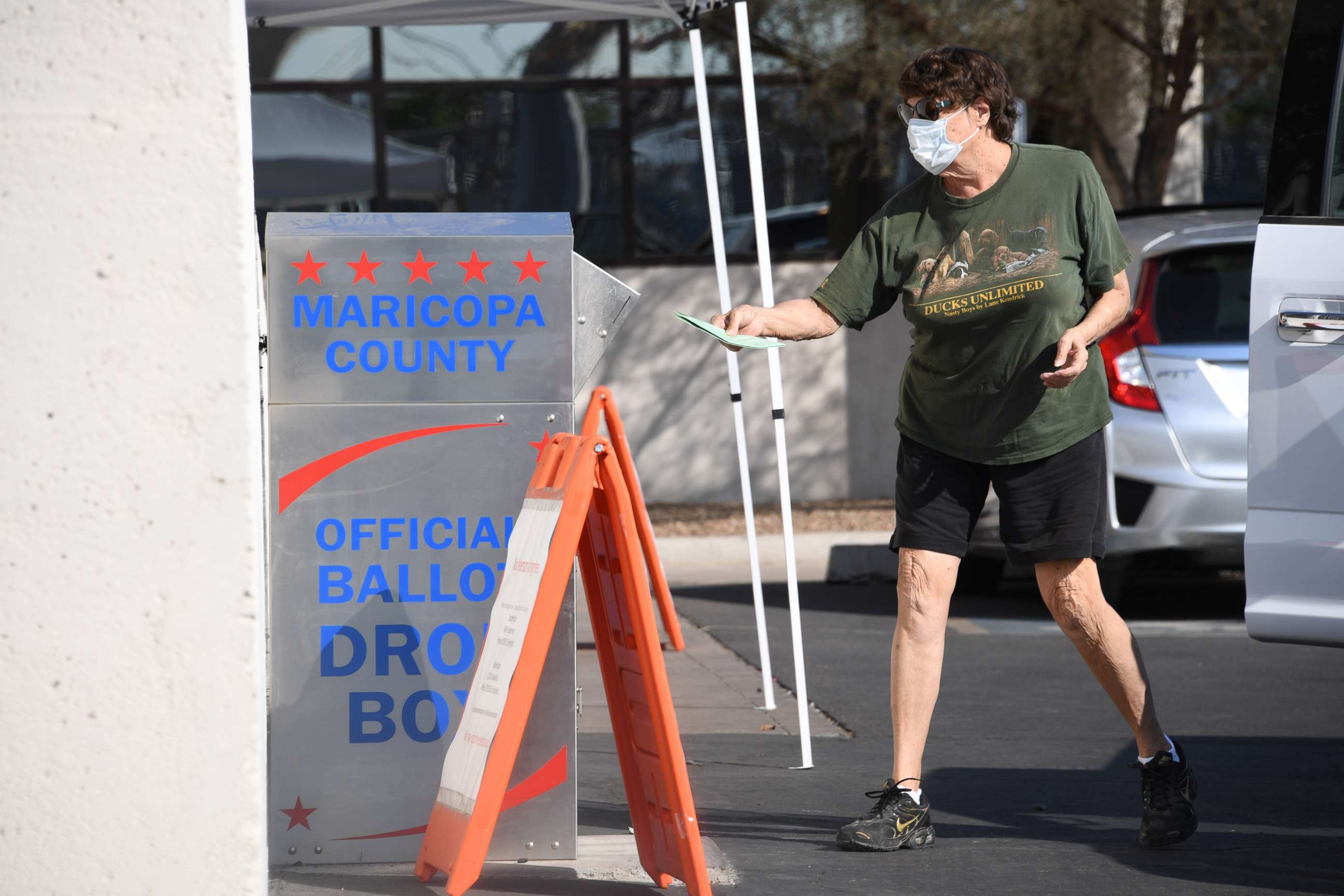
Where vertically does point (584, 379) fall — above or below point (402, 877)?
above

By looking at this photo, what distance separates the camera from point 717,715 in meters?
5.78

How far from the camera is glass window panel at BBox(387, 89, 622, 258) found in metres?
12.3

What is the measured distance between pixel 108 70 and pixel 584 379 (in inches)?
62.7

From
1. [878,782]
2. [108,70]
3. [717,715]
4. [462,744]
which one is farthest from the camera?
[717,715]

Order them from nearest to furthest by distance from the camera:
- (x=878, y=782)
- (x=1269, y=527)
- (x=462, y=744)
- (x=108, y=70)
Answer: (x=108, y=70) → (x=462, y=744) → (x=1269, y=527) → (x=878, y=782)

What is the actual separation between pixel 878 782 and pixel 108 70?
3.02 meters

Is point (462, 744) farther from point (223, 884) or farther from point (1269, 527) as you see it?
point (1269, 527)

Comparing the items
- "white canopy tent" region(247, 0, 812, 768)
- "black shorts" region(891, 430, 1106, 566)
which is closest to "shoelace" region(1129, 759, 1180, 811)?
"black shorts" region(891, 430, 1106, 566)

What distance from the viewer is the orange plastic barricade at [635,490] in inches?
221

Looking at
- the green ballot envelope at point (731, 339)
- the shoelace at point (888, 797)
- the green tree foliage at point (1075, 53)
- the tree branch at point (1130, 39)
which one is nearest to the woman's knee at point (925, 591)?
the shoelace at point (888, 797)

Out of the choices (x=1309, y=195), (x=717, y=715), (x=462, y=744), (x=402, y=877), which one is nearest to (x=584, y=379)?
(x=462, y=744)

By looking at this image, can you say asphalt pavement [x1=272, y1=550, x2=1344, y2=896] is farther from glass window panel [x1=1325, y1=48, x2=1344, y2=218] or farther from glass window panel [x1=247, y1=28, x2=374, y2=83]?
glass window panel [x1=247, y1=28, x2=374, y2=83]

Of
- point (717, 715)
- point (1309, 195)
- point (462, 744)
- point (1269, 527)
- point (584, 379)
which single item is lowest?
point (717, 715)

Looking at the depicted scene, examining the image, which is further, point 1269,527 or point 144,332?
point 1269,527
